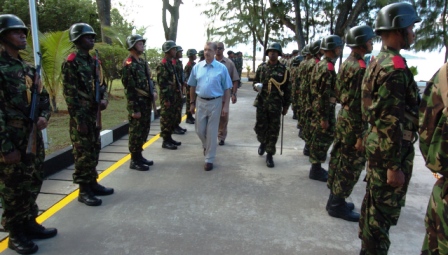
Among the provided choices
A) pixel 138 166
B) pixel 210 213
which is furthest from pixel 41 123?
pixel 138 166

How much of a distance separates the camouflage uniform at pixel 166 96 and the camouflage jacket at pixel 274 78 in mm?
1878

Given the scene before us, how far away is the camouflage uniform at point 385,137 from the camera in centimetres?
241

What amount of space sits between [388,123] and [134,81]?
3571 mm

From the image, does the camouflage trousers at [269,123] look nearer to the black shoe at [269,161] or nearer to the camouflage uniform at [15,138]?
the black shoe at [269,161]

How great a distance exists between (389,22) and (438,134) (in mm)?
1243

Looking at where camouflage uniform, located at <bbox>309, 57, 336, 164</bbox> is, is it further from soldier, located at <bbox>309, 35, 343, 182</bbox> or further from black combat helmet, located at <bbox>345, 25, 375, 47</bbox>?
black combat helmet, located at <bbox>345, 25, 375, 47</bbox>

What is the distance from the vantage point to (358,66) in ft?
11.3

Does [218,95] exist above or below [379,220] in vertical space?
above

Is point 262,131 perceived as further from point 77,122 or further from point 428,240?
point 428,240

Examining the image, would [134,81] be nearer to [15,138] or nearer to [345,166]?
[15,138]

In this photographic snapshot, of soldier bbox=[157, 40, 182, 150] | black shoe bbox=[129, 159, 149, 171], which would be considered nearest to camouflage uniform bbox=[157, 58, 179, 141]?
soldier bbox=[157, 40, 182, 150]

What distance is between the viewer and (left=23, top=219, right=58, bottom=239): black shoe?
3.17 m

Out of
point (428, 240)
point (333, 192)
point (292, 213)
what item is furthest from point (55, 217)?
point (428, 240)

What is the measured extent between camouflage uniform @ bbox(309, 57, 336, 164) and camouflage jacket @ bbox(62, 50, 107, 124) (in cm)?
275
